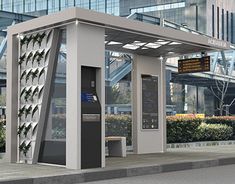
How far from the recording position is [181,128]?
21906mm

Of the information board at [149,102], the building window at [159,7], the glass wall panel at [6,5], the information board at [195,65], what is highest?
the glass wall panel at [6,5]

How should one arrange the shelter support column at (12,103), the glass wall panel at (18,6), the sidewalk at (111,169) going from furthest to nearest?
the glass wall panel at (18,6), the shelter support column at (12,103), the sidewalk at (111,169)

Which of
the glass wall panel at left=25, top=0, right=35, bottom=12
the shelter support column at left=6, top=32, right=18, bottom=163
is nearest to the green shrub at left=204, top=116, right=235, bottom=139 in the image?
the shelter support column at left=6, top=32, right=18, bottom=163

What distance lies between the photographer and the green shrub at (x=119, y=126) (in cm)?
1734

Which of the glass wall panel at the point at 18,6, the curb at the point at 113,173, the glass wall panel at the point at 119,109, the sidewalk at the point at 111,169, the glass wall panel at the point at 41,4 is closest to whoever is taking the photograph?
the curb at the point at 113,173

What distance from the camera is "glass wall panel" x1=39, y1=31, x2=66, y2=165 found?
12820 millimetres

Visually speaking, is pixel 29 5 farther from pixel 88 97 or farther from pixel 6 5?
pixel 88 97

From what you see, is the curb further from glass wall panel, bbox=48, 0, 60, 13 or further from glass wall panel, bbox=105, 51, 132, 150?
glass wall panel, bbox=48, 0, 60, 13

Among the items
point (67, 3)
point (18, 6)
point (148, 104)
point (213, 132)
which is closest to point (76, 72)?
point (148, 104)

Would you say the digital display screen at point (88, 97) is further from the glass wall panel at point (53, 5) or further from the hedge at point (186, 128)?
the glass wall panel at point (53, 5)

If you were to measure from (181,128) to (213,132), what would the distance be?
9.82ft

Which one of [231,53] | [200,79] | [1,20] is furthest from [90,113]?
[231,53]

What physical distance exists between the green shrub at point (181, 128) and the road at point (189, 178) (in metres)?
7.00

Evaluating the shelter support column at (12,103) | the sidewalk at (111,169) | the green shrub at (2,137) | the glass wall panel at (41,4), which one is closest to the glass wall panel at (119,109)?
the sidewalk at (111,169)
